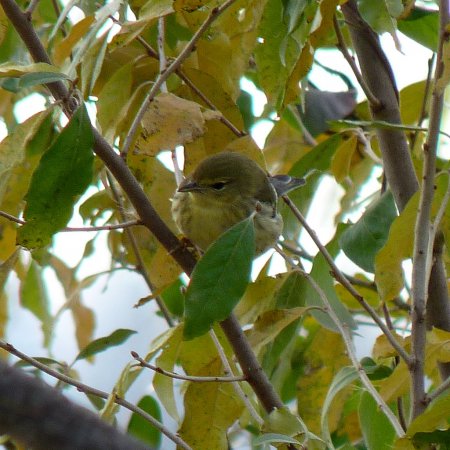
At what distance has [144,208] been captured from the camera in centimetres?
186

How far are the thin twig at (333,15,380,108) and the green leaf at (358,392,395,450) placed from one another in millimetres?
775

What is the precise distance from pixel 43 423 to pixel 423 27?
1.85m

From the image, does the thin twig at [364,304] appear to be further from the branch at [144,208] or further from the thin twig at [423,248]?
the branch at [144,208]

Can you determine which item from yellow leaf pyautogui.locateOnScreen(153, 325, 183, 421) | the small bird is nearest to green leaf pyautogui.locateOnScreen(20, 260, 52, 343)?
the small bird

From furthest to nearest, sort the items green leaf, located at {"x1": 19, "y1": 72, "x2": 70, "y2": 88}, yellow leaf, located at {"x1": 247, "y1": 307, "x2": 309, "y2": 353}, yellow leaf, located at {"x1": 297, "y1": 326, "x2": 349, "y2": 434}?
yellow leaf, located at {"x1": 297, "y1": 326, "x2": 349, "y2": 434} < yellow leaf, located at {"x1": 247, "y1": 307, "x2": 309, "y2": 353} < green leaf, located at {"x1": 19, "y1": 72, "x2": 70, "y2": 88}

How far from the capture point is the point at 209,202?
3000 mm

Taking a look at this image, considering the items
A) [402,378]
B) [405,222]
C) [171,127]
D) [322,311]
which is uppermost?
[171,127]

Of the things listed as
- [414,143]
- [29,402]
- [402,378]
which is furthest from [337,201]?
[29,402]

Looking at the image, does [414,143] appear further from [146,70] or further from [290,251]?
[146,70]

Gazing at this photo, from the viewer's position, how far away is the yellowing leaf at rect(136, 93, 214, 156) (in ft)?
6.13

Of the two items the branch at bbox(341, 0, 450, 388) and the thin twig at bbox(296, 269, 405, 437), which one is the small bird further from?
the thin twig at bbox(296, 269, 405, 437)

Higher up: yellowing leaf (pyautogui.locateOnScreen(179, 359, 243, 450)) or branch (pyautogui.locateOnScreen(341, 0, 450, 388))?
branch (pyautogui.locateOnScreen(341, 0, 450, 388))

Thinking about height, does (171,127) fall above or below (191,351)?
above

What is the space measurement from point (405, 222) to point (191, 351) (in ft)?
2.03
